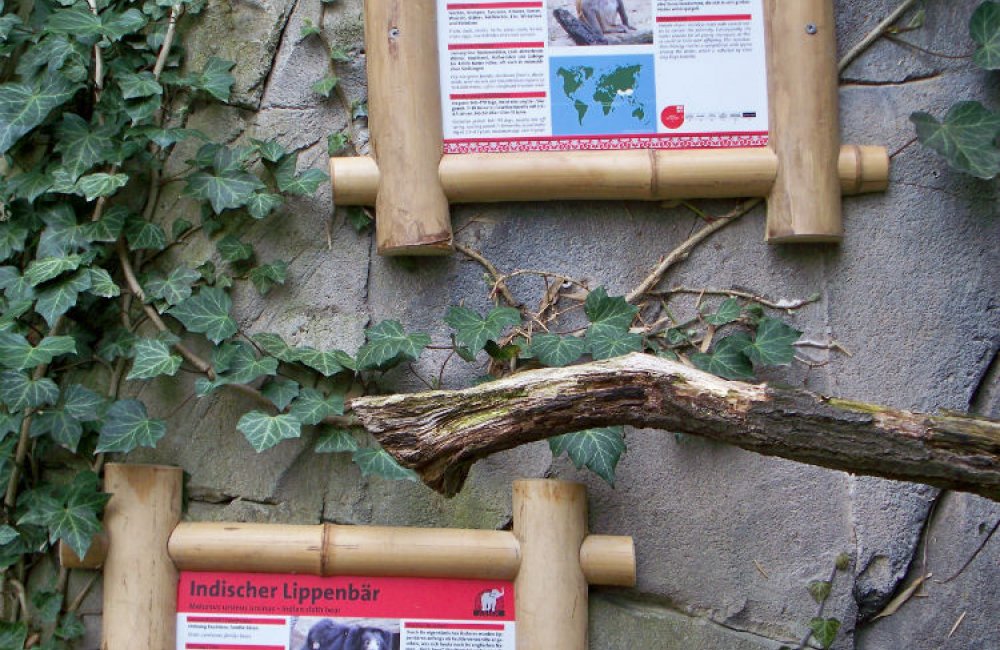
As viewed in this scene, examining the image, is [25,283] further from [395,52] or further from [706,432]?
[706,432]

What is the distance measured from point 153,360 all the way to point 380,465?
57 centimetres

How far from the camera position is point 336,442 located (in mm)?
2725

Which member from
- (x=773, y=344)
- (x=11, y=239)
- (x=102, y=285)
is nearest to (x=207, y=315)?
(x=102, y=285)

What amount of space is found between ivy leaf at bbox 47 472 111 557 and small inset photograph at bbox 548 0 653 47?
59.2 inches

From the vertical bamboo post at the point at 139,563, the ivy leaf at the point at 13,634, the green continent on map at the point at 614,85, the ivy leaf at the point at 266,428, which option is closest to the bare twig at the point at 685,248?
the green continent on map at the point at 614,85

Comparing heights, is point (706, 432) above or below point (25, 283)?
below

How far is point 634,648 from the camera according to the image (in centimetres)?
269

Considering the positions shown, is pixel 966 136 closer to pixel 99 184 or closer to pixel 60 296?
pixel 99 184

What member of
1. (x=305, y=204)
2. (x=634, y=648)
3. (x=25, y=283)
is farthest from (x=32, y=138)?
(x=634, y=648)

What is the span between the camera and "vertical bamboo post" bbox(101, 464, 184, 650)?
2602 mm

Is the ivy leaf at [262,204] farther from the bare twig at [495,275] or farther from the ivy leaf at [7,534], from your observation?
the ivy leaf at [7,534]

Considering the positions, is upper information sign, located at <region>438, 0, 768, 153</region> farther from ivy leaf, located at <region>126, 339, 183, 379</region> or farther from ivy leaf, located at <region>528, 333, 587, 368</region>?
ivy leaf, located at <region>126, 339, 183, 379</region>

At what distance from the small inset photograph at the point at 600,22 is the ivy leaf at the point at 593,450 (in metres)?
0.97

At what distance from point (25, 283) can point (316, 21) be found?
37.7 inches
